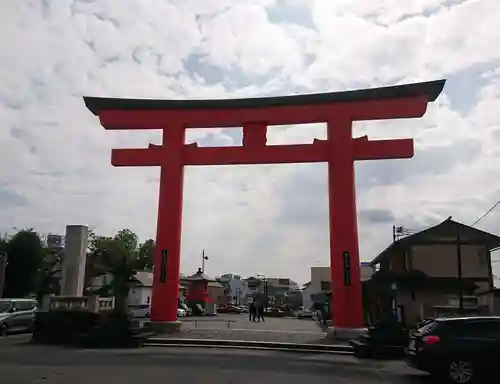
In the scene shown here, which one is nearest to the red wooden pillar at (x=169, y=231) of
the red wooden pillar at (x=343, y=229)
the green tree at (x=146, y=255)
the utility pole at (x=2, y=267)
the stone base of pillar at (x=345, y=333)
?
the red wooden pillar at (x=343, y=229)

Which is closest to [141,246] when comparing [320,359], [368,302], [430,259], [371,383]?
[368,302]

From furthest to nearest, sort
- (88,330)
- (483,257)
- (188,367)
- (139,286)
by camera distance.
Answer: (139,286) < (483,257) < (88,330) < (188,367)

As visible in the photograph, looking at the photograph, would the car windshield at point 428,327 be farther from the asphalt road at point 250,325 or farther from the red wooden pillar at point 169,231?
the asphalt road at point 250,325

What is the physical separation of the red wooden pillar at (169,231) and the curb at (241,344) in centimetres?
182

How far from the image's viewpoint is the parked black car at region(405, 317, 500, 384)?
10.7 m

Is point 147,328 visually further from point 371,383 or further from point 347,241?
point 371,383

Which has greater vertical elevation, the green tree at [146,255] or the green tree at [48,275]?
the green tree at [146,255]

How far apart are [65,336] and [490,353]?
50.4 feet

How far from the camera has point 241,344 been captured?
59.8 feet

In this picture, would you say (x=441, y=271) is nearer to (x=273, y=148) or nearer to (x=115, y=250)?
(x=273, y=148)

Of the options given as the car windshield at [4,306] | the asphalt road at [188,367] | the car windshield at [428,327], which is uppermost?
the car windshield at [4,306]

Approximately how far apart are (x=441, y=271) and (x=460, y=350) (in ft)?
68.5

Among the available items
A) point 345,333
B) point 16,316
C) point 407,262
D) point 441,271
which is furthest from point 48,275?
point 345,333

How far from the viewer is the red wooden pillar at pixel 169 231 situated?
20.5 meters
